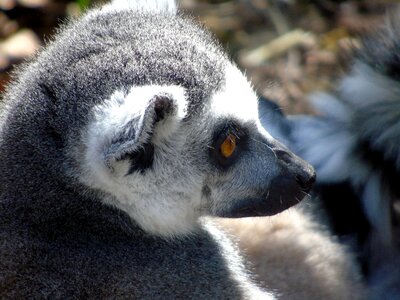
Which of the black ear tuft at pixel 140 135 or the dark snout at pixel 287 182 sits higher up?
the dark snout at pixel 287 182

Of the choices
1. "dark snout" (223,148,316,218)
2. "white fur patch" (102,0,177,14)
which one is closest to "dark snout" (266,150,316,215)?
"dark snout" (223,148,316,218)

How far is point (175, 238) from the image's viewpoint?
77.8 inches

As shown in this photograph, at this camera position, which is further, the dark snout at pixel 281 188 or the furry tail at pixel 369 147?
the furry tail at pixel 369 147

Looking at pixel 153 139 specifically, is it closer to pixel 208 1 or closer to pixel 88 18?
pixel 88 18

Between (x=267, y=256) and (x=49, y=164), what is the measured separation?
2.89ft

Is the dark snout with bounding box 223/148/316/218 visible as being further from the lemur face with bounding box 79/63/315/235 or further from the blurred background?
the blurred background

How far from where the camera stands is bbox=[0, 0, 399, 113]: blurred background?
3516mm

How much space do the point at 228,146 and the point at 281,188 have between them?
0.57 ft

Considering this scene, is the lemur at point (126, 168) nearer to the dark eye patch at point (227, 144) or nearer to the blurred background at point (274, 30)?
the dark eye patch at point (227, 144)

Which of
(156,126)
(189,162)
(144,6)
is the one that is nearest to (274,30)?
(144,6)

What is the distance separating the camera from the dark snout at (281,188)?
194cm

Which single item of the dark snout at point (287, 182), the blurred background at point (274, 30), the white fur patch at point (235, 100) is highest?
the blurred background at point (274, 30)

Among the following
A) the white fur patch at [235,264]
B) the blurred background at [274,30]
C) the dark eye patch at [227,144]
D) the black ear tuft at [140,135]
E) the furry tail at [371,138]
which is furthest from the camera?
the blurred background at [274,30]

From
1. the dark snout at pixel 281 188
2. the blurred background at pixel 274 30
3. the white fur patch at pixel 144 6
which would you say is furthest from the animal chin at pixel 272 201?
the blurred background at pixel 274 30
